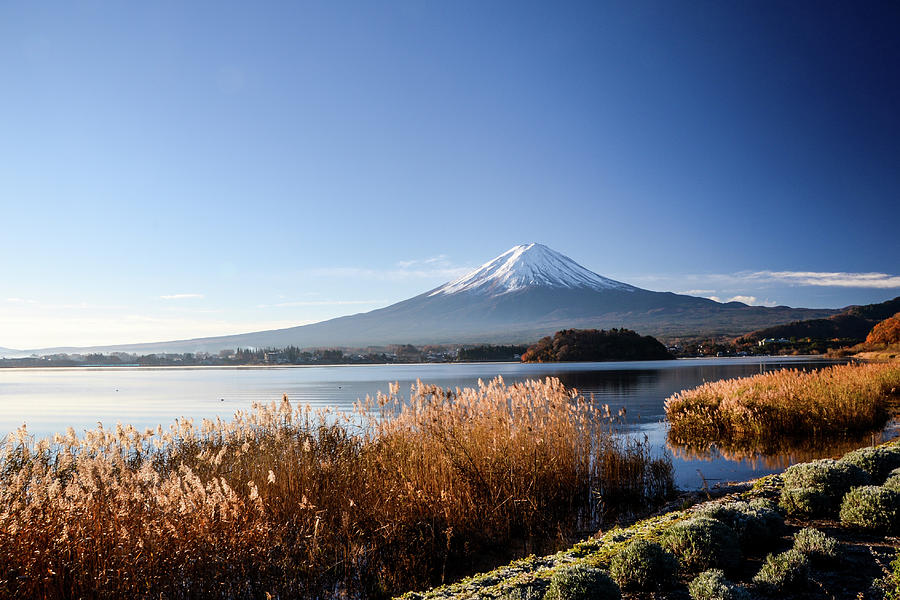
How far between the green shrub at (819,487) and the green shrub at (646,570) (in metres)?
2.49

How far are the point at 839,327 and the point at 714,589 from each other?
97.2 meters

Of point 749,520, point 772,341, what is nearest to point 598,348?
point 772,341

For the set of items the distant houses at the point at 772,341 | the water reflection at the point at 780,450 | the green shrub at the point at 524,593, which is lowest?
the water reflection at the point at 780,450

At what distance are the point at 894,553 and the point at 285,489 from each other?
5246 mm

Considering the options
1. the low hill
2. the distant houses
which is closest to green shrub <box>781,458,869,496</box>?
the distant houses

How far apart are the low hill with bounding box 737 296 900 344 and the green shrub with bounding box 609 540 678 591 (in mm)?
90074

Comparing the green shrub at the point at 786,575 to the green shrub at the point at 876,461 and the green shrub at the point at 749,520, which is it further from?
the green shrub at the point at 876,461

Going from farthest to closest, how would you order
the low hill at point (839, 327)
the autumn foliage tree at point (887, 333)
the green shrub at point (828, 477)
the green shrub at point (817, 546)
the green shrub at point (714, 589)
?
the low hill at point (839, 327) → the autumn foliage tree at point (887, 333) → the green shrub at point (828, 477) → the green shrub at point (817, 546) → the green shrub at point (714, 589)

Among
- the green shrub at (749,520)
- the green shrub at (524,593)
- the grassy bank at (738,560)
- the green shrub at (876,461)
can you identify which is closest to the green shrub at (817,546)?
the grassy bank at (738,560)

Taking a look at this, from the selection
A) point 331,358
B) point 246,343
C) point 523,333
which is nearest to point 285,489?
point 331,358

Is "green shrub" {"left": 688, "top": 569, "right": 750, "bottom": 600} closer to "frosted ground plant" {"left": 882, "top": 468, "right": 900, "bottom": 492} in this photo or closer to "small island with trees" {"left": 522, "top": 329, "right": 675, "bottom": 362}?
"frosted ground plant" {"left": 882, "top": 468, "right": 900, "bottom": 492}

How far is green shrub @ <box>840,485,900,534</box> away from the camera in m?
4.87

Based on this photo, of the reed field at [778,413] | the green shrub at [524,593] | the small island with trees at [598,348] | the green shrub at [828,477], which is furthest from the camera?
the small island with trees at [598,348]

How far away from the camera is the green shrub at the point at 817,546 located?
13.7 ft
